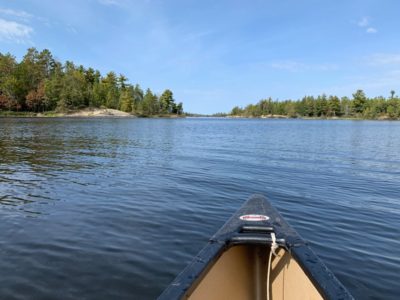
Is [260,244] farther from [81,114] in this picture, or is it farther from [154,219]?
[81,114]

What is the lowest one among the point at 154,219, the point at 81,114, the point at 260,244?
the point at 154,219

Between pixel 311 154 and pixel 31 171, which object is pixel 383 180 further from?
pixel 31 171

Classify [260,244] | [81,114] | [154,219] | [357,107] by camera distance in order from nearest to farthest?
1. [260,244]
2. [154,219]
3. [81,114]
4. [357,107]

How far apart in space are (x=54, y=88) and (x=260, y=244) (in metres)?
123

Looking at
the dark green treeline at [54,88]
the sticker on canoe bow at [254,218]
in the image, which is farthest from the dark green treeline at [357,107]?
the sticker on canoe bow at [254,218]

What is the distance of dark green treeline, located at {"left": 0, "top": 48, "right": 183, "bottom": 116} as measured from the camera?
106562 mm

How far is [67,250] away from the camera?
679 cm

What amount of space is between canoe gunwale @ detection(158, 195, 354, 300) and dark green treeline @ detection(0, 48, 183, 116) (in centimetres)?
11443

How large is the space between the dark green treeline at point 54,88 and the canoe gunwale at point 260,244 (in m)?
114

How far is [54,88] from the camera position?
114 m

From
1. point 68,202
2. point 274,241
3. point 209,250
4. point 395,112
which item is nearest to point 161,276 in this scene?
point 209,250

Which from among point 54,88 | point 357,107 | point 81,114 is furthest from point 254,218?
point 357,107

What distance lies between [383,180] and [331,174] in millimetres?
2314

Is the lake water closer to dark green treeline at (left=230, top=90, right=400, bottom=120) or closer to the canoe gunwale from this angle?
the canoe gunwale
